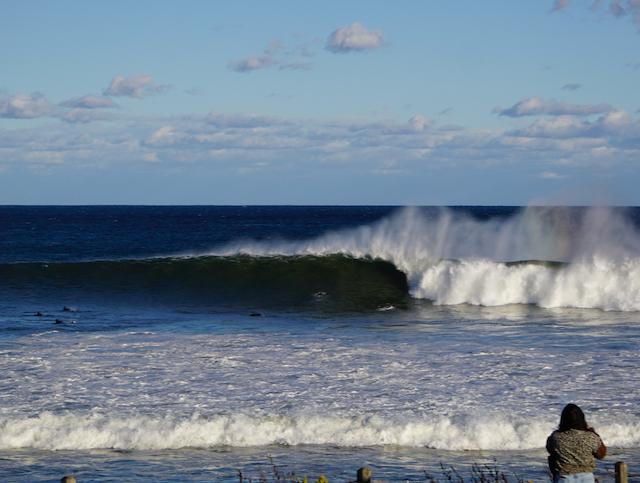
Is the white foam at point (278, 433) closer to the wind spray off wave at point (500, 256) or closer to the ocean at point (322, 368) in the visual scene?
the ocean at point (322, 368)

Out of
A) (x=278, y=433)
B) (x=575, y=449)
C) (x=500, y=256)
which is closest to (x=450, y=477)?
(x=575, y=449)

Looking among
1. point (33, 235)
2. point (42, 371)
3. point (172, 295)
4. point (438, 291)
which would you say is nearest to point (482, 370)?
point (42, 371)

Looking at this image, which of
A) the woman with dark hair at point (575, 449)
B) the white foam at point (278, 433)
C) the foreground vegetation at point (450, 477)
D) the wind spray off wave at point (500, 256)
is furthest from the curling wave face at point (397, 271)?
the woman with dark hair at point (575, 449)

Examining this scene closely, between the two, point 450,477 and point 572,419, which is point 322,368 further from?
point 572,419

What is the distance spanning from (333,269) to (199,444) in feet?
60.3

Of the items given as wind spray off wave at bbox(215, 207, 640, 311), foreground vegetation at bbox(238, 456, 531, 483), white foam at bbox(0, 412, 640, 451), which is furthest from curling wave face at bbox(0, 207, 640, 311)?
foreground vegetation at bbox(238, 456, 531, 483)

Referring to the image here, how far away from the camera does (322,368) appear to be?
10.9 m

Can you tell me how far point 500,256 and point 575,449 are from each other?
2258 centimetres

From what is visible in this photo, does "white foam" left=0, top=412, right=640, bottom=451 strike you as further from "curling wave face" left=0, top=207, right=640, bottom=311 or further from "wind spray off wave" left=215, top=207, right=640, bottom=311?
"wind spray off wave" left=215, top=207, right=640, bottom=311

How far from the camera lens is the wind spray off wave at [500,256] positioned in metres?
19.6

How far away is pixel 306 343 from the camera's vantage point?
44.1 feet

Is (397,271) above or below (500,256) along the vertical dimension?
below

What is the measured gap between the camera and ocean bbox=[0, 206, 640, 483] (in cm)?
739

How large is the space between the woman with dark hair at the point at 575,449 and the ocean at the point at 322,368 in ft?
4.53
